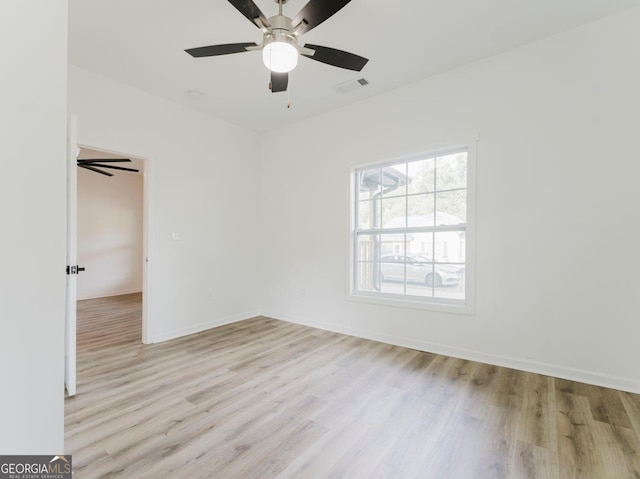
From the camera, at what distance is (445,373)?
267 centimetres

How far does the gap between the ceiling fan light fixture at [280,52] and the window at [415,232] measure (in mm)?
1953

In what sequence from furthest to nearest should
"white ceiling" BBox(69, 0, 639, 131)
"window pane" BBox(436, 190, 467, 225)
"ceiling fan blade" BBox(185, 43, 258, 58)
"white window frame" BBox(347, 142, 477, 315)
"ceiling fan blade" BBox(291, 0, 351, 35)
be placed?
"window pane" BBox(436, 190, 467, 225), "white window frame" BBox(347, 142, 477, 315), "white ceiling" BBox(69, 0, 639, 131), "ceiling fan blade" BBox(185, 43, 258, 58), "ceiling fan blade" BBox(291, 0, 351, 35)

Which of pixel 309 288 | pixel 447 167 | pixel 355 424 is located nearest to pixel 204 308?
pixel 309 288

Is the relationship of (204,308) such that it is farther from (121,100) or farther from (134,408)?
(121,100)

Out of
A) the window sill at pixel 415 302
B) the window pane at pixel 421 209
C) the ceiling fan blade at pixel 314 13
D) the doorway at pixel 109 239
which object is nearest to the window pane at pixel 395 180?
the window pane at pixel 421 209

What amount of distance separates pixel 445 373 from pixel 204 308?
3.11 metres

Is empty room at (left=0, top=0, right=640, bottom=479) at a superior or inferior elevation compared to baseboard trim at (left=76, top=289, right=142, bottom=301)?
superior

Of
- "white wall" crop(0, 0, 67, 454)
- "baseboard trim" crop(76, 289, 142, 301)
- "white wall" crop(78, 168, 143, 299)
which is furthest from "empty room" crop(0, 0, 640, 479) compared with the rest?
"white wall" crop(78, 168, 143, 299)

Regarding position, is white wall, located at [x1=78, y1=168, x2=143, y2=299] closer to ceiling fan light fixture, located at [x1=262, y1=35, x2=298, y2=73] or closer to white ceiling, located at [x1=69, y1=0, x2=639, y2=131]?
white ceiling, located at [x1=69, y1=0, x2=639, y2=131]

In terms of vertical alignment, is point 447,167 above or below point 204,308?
above

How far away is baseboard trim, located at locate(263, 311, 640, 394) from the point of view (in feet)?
7.65

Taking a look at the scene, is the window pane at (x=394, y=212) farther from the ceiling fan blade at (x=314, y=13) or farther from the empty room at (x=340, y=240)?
the ceiling fan blade at (x=314, y=13)

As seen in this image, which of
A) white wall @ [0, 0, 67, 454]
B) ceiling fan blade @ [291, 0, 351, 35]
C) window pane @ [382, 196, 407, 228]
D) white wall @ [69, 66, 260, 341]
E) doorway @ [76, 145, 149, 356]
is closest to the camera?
white wall @ [0, 0, 67, 454]

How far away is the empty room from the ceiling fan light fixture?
1 centimetres
